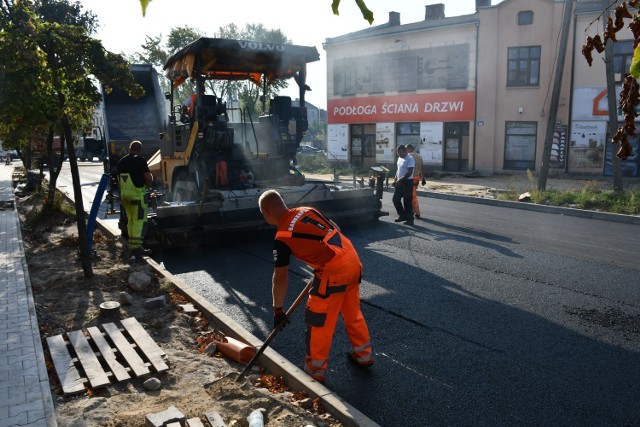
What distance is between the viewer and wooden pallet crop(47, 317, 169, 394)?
4055 mm

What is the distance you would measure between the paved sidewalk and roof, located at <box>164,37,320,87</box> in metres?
4.23

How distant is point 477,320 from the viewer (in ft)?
18.4

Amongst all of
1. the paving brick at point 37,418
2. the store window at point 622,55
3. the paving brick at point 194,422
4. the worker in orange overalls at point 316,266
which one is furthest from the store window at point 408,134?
the paving brick at point 37,418

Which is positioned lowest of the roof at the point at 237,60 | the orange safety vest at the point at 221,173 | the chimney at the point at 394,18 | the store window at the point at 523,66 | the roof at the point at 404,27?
the orange safety vest at the point at 221,173

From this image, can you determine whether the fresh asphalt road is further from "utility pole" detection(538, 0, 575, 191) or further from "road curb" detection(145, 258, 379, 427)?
"utility pole" detection(538, 0, 575, 191)

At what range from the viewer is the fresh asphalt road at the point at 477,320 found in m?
3.94

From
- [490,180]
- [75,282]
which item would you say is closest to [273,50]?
[75,282]

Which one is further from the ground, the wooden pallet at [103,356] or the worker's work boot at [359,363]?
the wooden pallet at [103,356]

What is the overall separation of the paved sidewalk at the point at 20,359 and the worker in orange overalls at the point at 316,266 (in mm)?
1699

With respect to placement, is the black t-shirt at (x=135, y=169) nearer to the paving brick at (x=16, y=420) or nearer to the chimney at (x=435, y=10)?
the paving brick at (x=16, y=420)

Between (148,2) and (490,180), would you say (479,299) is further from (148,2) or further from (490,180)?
(490,180)

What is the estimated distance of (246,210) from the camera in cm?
912

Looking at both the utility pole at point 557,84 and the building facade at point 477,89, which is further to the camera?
the building facade at point 477,89

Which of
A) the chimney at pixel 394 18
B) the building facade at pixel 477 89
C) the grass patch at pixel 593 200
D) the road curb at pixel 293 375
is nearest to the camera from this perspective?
the road curb at pixel 293 375
